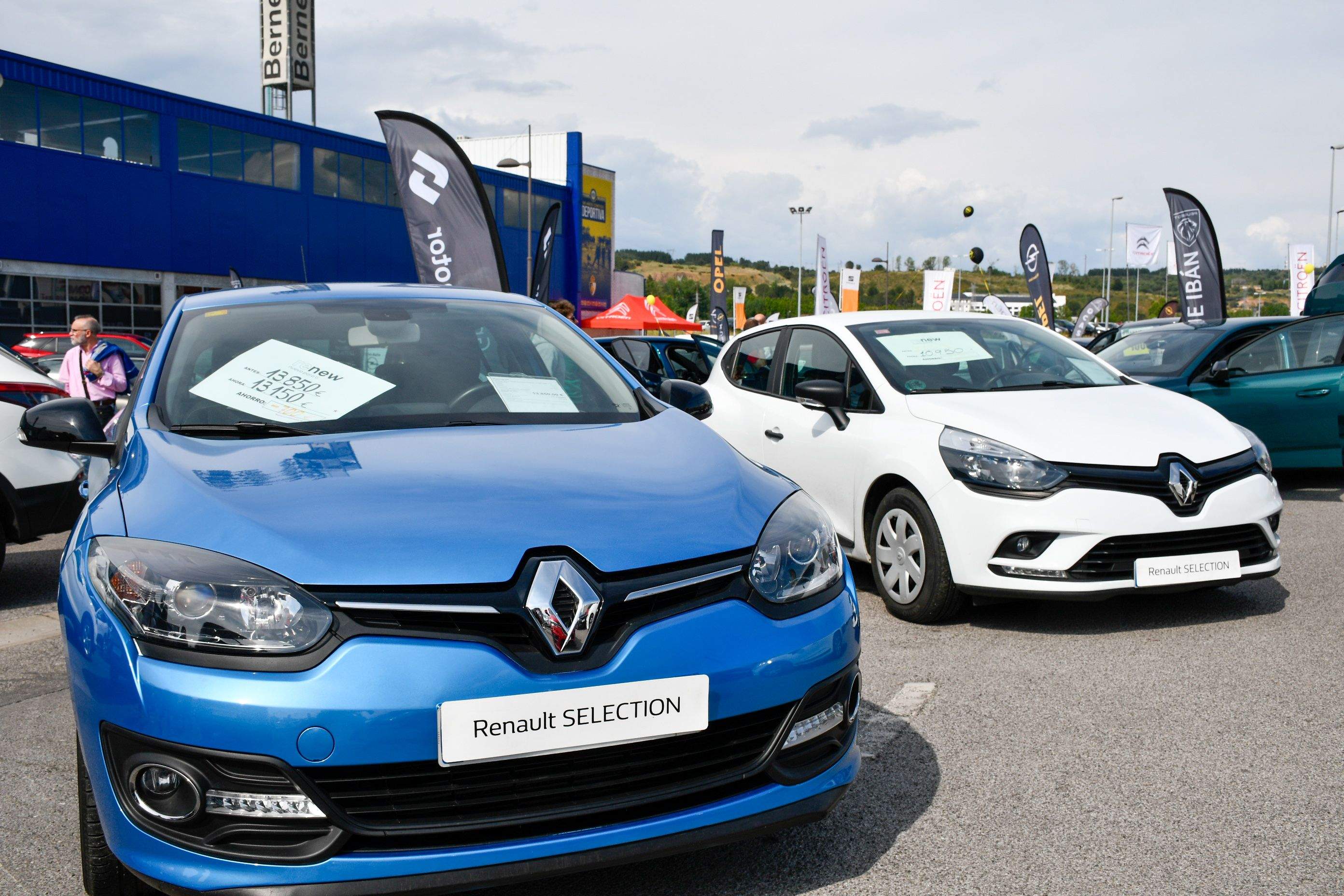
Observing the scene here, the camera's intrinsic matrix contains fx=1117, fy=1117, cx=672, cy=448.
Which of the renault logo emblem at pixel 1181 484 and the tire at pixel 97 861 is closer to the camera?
the tire at pixel 97 861

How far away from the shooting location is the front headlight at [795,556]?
242cm

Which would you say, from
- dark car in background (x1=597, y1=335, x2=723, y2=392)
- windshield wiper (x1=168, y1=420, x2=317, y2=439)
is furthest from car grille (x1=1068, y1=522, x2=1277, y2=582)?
dark car in background (x1=597, y1=335, x2=723, y2=392)

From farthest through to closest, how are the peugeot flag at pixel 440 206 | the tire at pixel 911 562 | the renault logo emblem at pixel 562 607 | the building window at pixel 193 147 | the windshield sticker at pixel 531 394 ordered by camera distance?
the building window at pixel 193 147, the peugeot flag at pixel 440 206, the tire at pixel 911 562, the windshield sticker at pixel 531 394, the renault logo emblem at pixel 562 607

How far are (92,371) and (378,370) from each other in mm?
7391

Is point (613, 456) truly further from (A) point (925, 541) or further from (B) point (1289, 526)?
Answer: (B) point (1289, 526)

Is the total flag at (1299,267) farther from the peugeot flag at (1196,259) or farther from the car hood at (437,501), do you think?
the car hood at (437,501)

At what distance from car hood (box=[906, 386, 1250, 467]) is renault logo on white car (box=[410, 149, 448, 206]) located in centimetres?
816

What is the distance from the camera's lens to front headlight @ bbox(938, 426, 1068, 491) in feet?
15.6

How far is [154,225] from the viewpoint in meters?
33.2

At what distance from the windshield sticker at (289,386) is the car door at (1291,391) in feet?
25.2

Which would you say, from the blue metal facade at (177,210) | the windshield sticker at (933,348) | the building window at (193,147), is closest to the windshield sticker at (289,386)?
the windshield sticker at (933,348)

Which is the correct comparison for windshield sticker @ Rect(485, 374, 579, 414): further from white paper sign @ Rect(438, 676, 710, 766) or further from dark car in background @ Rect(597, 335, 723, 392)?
dark car in background @ Rect(597, 335, 723, 392)

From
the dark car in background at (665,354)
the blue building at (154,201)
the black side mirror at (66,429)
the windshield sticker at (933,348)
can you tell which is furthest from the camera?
the blue building at (154,201)

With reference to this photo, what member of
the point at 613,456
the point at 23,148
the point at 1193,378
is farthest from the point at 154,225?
the point at 613,456
